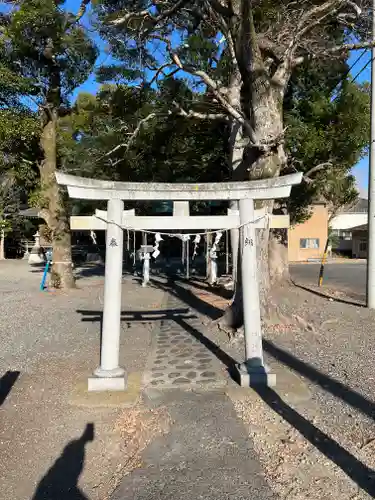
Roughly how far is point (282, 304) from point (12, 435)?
24.4ft

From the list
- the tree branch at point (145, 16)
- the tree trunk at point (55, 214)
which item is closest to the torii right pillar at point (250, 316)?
the tree branch at point (145, 16)

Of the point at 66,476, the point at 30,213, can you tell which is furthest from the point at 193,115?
the point at 30,213

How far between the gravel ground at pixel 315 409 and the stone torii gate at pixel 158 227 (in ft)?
2.09

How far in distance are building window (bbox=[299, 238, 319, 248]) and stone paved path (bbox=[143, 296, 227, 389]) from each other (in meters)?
25.3

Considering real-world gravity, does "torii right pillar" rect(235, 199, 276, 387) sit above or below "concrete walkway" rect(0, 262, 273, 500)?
above

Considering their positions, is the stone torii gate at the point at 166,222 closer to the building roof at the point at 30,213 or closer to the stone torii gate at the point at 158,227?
the stone torii gate at the point at 158,227

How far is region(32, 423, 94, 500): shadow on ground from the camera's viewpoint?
3291 mm

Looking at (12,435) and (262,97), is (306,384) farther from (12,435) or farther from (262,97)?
(262,97)

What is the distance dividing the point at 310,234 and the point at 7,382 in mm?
30549

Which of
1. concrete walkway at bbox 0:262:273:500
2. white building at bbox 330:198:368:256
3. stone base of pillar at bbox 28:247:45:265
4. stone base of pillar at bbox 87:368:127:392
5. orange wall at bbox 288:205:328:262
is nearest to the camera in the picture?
concrete walkway at bbox 0:262:273:500

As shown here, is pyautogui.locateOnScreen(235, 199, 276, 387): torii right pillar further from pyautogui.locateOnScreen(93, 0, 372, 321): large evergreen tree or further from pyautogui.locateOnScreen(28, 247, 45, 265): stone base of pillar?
pyautogui.locateOnScreen(28, 247, 45, 265): stone base of pillar

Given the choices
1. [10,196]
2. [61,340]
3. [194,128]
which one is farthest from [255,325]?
[10,196]

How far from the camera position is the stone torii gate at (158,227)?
5523mm

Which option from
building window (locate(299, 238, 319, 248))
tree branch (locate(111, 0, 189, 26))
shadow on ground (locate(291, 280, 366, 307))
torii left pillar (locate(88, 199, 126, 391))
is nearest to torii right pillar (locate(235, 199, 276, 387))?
torii left pillar (locate(88, 199, 126, 391))
